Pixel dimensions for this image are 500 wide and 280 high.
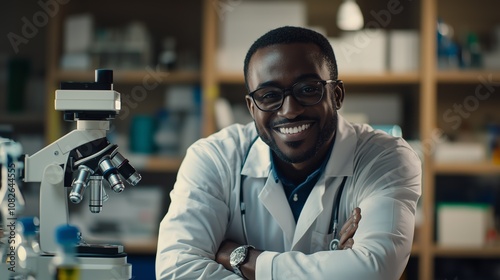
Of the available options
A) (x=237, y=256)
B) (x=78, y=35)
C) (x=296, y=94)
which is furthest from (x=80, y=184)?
(x=78, y=35)

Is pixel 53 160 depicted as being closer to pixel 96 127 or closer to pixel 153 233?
pixel 96 127

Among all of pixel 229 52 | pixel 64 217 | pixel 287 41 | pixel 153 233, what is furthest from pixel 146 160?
pixel 64 217

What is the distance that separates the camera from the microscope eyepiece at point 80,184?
1.37 metres

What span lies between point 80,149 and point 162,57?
91.9 inches

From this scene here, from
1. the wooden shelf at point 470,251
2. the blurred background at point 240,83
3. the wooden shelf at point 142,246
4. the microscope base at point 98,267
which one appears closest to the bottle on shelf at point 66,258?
the microscope base at point 98,267

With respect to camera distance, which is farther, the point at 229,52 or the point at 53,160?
the point at 229,52

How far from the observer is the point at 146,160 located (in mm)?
3611

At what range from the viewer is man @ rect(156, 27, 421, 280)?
66.0 inches

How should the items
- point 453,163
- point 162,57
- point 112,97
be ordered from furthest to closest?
1. point 162,57
2. point 453,163
3. point 112,97

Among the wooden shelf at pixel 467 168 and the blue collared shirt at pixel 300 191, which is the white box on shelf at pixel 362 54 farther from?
the blue collared shirt at pixel 300 191

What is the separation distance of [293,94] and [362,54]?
1820mm

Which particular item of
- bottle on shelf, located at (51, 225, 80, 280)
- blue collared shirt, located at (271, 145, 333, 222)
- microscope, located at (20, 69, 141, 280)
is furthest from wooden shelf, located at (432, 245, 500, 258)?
bottle on shelf, located at (51, 225, 80, 280)

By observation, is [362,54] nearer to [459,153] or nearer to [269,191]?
[459,153]

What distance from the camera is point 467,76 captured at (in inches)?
136
